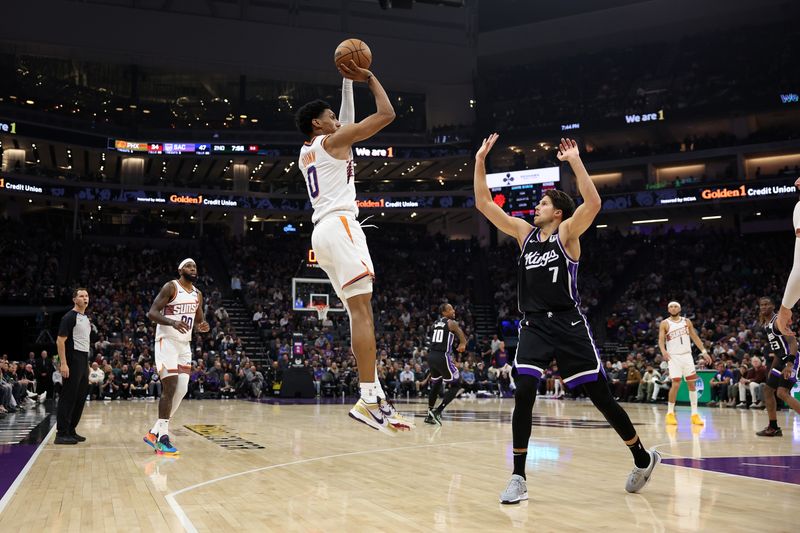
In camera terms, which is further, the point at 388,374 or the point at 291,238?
the point at 291,238

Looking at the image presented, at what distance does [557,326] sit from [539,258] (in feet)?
1.67

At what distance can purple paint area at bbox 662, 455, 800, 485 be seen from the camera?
629cm

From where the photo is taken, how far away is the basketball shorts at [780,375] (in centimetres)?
989

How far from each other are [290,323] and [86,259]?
912 centimetres

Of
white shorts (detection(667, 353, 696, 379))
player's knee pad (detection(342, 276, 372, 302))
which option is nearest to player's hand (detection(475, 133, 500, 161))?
player's knee pad (detection(342, 276, 372, 302))

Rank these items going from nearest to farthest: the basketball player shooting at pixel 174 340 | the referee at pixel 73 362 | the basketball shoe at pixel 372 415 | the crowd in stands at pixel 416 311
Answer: the basketball shoe at pixel 372 415
the basketball player shooting at pixel 174 340
the referee at pixel 73 362
the crowd in stands at pixel 416 311

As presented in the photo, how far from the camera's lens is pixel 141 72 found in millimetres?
36438

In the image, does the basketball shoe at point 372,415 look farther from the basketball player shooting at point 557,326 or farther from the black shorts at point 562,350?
the black shorts at point 562,350

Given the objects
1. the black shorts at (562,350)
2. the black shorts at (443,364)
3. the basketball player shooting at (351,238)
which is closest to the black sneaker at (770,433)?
the black shorts at (443,364)

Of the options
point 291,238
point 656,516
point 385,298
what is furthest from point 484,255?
point 656,516

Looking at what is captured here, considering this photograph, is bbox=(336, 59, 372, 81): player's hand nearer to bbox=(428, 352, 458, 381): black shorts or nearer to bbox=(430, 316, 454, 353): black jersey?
bbox=(430, 316, 454, 353): black jersey

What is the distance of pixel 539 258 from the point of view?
5.38 meters

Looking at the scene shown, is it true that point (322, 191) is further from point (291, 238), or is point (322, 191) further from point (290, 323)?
point (291, 238)

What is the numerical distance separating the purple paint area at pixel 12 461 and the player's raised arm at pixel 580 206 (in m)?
4.62
